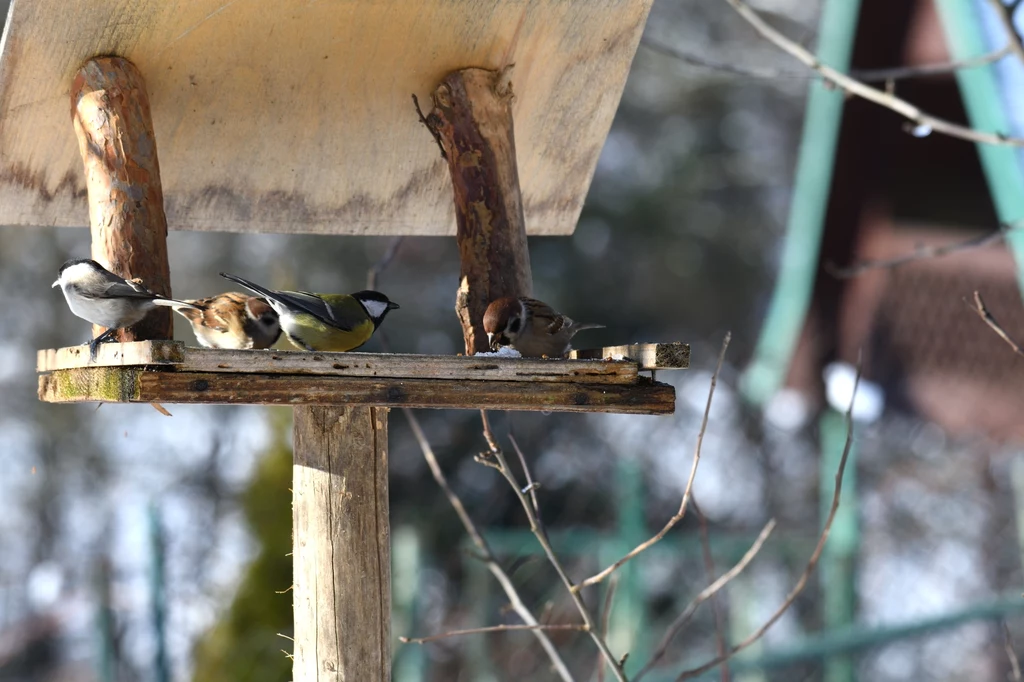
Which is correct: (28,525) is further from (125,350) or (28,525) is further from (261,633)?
(125,350)

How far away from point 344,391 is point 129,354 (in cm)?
42

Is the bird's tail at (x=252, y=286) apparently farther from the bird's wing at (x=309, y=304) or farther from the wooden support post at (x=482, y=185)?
the wooden support post at (x=482, y=185)

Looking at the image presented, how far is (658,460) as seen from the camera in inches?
349

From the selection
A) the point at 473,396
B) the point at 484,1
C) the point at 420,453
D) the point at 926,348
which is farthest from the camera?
the point at 420,453

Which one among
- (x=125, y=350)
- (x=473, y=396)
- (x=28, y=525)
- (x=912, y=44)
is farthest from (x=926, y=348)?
(x=28, y=525)

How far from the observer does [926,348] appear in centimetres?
713

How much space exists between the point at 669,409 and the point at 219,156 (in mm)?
1623

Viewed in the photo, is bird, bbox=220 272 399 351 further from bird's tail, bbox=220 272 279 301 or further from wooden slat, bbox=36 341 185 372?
wooden slat, bbox=36 341 185 372

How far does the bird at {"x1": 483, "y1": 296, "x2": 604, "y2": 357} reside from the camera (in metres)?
3.08

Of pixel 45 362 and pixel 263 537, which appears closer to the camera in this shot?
pixel 45 362

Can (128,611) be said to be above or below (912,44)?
below

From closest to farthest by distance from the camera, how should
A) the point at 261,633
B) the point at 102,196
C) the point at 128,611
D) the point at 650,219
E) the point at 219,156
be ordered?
the point at 102,196 < the point at 219,156 < the point at 261,633 < the point at 128,611 < the point at 650,219

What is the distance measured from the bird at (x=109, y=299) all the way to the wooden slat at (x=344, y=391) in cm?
16

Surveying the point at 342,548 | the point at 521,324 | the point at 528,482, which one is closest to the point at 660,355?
the point at 528,482
